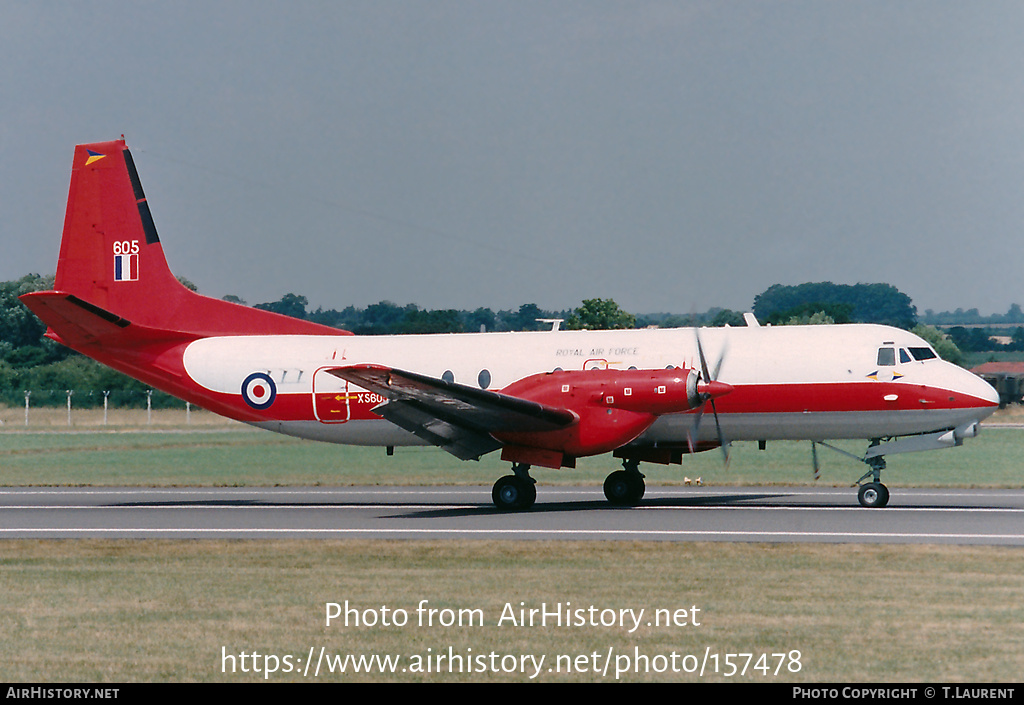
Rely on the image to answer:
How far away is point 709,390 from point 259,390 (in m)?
10.4

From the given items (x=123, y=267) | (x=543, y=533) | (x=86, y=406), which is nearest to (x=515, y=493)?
(x=543, y=533)

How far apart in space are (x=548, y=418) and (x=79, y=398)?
136ft

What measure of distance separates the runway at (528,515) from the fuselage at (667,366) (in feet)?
5.50

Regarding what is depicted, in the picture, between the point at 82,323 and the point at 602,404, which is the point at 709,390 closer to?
the point at 602,404

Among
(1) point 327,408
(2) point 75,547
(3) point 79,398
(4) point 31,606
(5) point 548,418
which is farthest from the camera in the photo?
(3) point 79,398

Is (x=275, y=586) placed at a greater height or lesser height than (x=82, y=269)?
lesser

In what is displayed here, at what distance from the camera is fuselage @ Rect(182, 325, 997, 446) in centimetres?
2211

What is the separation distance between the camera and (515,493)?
2250 centimetres

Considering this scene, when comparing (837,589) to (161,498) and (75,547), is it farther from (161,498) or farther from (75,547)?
(161,498)

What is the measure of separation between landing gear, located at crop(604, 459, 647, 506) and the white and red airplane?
0.04 m

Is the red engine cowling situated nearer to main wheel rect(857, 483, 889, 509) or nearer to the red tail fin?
main wheel rect(857, 483, 889, 509)

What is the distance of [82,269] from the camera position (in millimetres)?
27250
